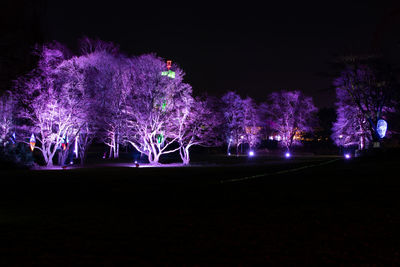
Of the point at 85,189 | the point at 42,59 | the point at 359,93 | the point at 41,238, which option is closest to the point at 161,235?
the point at 41,238

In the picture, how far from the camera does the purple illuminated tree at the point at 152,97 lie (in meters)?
35.6

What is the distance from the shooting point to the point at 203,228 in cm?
748

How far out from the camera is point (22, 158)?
31766 mm

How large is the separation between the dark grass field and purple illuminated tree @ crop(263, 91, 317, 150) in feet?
175

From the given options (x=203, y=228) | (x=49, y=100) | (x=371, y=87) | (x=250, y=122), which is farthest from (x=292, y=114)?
(x=203, y=228)

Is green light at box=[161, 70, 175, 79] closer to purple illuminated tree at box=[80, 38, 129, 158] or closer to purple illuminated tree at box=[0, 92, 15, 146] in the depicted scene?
purple illuminated tree at box=[80, 38, 129, 158]

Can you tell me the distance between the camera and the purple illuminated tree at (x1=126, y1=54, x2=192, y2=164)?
35562mm

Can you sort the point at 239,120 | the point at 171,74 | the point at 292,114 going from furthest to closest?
the point at 239,120, the point at 292,114, the point at 171,74

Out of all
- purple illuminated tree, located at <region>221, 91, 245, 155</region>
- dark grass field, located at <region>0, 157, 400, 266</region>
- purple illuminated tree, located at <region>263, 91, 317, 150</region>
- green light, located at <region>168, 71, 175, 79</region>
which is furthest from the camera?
purple illuminated tree, located at <region>221, 91, 245, 155</region>

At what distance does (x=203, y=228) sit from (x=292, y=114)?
59.9 metres

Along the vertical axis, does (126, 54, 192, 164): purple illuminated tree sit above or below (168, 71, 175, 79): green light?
below

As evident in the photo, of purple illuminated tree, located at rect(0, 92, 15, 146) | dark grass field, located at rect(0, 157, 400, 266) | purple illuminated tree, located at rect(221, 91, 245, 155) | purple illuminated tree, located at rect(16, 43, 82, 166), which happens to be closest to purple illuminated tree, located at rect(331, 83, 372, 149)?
purple illuminated tree, located at rect(221, 91, 245, 155)

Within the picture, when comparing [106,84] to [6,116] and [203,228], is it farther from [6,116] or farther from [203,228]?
[203,228]

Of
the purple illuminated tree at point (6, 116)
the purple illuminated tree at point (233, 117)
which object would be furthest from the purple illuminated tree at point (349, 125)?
the purple illuminated tree at point (6, 116)
